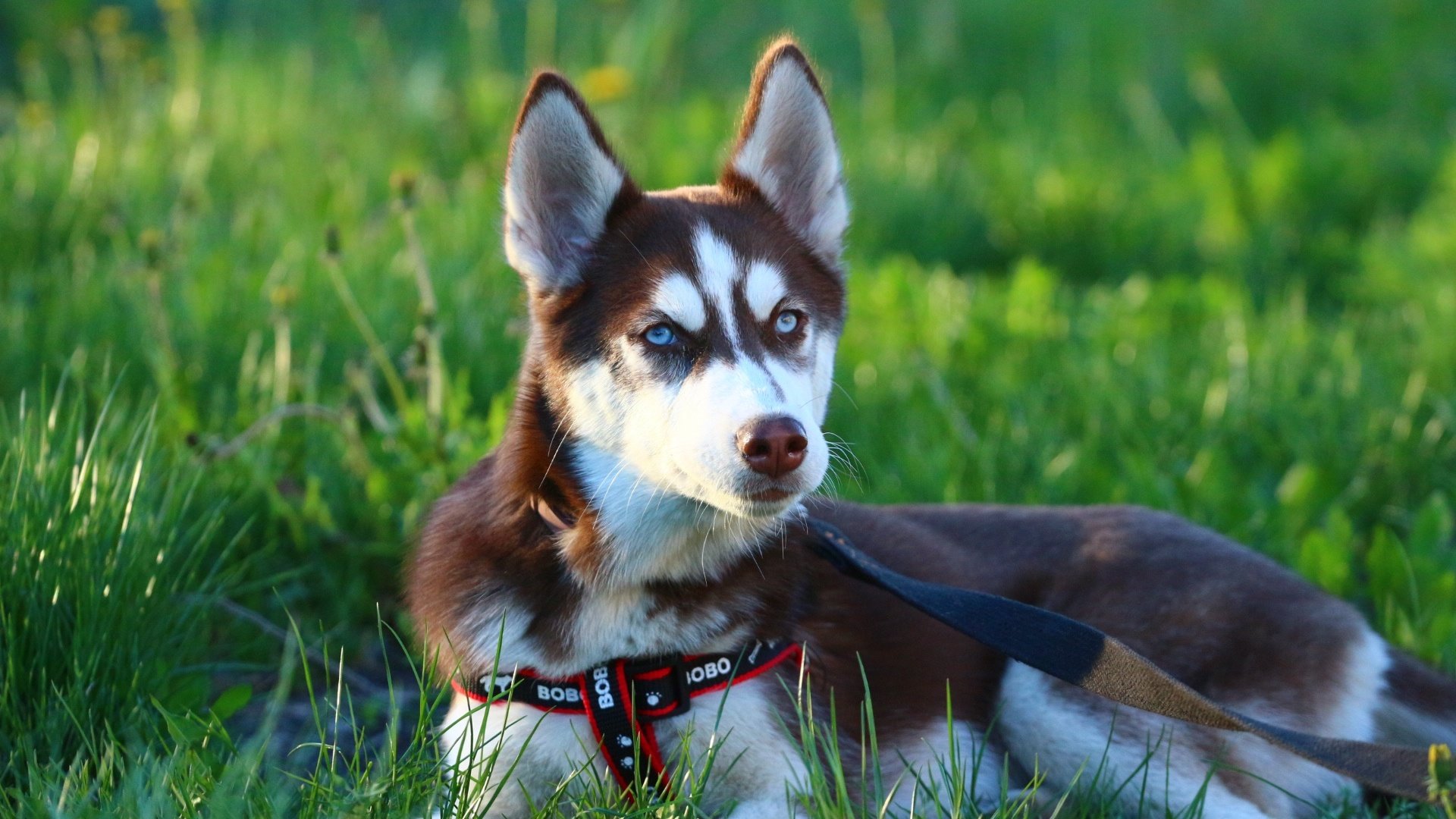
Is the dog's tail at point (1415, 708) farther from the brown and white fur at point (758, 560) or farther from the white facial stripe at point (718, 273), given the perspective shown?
the white facial stripe at point (718, 273)

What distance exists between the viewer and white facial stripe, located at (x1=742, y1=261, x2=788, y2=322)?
2.44 meters

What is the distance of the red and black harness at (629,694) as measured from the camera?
7.52 ft

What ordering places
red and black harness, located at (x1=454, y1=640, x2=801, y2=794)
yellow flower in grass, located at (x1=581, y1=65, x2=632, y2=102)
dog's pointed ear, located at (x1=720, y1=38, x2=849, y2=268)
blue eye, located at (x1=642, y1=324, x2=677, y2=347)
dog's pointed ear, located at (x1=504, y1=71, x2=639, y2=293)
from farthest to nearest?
yellow flower in grass, located at (x1=581, y1=65, x2=632, y2=102) < dog's pointed ear, located at (x1=720, y1=38, x2=849, y2=268) < dog's pointed ear, located at (x1=504, y1=71, x2=639, y2=293) < blue eye, located at (x1=642, y1=324, x2=677, y2=347) < red and black harness, located at (x1=454, y1=640, x2=801, y2=794)

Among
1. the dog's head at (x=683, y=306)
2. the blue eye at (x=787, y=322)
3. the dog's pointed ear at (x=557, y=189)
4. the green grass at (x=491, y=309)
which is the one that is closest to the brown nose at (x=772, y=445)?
the dog's head at (x=683, y=306)

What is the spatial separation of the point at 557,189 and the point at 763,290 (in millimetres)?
506

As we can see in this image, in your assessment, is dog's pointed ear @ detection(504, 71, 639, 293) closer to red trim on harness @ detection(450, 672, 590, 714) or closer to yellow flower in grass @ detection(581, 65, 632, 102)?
red trim on harness @ detection(450, 672, 590, 714)

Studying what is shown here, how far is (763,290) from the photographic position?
2459 mm

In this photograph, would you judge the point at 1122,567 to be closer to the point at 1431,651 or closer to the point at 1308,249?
the point at 1431,651

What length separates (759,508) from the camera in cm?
222

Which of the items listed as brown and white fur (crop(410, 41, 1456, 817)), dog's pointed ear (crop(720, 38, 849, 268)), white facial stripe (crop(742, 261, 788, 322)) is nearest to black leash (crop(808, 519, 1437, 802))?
brown and white fur (crop(410, 41, 1456, 817))

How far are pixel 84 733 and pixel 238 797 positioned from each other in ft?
1.82

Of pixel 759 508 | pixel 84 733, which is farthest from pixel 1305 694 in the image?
pixel 84 733

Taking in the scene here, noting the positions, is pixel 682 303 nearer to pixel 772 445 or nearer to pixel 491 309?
pixel 772 445

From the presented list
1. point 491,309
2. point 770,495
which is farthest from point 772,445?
point 491,309
